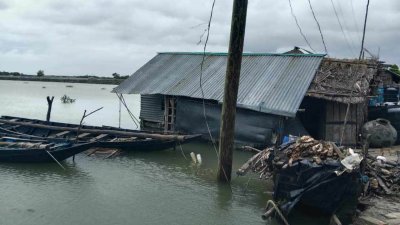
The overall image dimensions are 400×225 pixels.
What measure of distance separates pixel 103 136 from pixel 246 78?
6.92m

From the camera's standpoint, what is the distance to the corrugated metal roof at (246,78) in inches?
630

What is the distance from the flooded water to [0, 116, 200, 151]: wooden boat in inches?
33.6

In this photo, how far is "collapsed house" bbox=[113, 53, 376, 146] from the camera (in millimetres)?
15930

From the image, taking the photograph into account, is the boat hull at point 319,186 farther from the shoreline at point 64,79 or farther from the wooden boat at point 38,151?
the shoreline at point 64,79

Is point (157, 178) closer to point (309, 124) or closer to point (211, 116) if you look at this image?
point (211, 116)

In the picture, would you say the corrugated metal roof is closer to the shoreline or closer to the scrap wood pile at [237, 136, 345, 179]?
the scrap wood pile at [237, 136, 345, 179]

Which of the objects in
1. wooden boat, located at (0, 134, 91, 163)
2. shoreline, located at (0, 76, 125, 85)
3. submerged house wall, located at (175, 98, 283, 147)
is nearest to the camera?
wooden boat, located at (0, 134, 91, 163)

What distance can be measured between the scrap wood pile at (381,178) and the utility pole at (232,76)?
11.6 ft

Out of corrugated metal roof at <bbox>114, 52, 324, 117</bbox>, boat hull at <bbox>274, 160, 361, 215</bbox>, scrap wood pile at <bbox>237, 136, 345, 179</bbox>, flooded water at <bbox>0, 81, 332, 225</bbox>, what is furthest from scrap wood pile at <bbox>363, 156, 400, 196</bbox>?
corrugated metal roof at <bbox>114, 52, 324, 117</bbox>

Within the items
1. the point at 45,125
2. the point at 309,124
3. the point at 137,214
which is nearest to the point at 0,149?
the point at 45,125

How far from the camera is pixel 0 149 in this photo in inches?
547

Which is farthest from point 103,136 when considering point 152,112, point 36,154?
point 152,112

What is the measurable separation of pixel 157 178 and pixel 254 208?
13.1 feet

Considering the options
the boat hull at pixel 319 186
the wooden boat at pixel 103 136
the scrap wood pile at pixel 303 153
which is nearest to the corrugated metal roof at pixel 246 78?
the wooden boat at pixel 103 136
